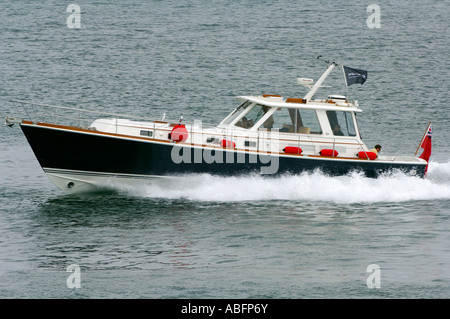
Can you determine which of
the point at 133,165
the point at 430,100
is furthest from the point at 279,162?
the point at 430,100

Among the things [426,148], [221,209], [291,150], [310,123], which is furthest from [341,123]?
[221,209]

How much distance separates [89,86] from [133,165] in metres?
18.7

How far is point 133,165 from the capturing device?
20.6 m

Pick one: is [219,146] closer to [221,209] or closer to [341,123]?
[221,209]

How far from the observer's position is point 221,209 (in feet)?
66.3

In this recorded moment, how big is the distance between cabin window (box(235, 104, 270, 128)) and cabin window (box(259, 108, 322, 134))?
0.26 metres

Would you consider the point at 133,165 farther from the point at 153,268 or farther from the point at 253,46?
the point at 253,46

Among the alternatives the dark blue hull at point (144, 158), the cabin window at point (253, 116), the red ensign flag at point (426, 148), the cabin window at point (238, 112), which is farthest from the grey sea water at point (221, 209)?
the cabin window at point (238, 112)

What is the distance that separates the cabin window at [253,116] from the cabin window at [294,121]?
10.4 inches

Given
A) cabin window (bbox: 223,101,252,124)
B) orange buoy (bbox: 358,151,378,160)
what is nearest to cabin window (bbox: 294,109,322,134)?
orange buoy (bbox: 358,151,378,160)

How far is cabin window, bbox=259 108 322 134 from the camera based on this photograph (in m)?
21.2

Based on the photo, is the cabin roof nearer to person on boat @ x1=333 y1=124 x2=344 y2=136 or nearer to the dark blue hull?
person on boat @ x1=333 y1=124 x2=344 y2=136

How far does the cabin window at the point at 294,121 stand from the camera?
69.4 ft

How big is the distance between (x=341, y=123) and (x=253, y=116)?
8.06ft
